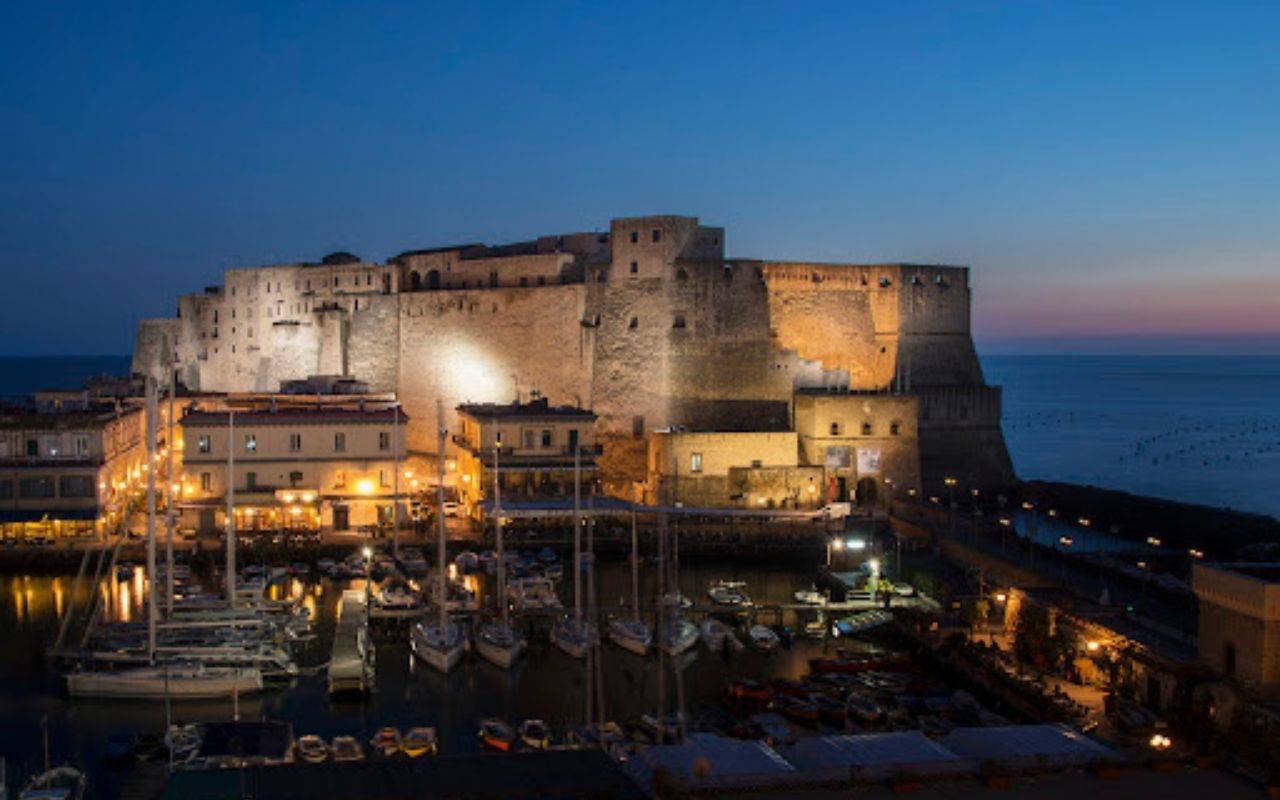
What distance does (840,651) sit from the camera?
77.4 ft

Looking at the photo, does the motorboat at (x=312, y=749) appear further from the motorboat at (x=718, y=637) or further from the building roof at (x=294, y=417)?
the building roof at (x=294, y=417)

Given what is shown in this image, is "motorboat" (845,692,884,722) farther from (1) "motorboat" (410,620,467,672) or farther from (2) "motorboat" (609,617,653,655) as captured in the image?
(1) "motorboat" (410,620,467,672)

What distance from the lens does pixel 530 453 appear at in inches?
1410

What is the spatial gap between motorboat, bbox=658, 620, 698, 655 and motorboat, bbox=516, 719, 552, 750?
4.77m

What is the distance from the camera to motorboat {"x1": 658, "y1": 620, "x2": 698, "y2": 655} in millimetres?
23078

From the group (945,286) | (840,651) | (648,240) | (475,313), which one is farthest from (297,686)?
(945,286)

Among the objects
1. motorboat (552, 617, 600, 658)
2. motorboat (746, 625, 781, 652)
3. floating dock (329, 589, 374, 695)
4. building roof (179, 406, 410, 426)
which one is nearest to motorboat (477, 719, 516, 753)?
floating dock (329, 589, 374, 695)

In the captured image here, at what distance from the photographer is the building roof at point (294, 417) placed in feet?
112

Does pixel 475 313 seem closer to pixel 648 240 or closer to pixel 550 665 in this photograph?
pixel 648 240

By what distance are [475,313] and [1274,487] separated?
136 feet

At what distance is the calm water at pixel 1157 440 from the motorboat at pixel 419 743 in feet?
149

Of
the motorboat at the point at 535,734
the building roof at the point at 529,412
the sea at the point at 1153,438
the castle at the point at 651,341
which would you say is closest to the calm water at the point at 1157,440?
the sea at the point at 1153,438

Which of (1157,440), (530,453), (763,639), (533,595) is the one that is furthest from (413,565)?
(1157,440)

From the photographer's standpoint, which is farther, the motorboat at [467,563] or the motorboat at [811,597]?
the motorboat at [467,563]
